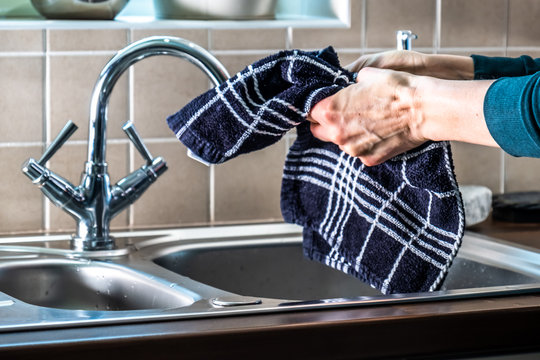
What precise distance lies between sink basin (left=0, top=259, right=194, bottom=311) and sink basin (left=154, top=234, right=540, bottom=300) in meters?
0.12

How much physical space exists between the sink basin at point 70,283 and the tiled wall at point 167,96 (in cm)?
20

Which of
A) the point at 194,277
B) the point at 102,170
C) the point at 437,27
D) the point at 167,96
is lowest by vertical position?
the point at 194,277

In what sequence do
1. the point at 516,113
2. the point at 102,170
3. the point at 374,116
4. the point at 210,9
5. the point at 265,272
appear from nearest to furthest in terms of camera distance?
the point at 516,113, the point at 374,116, the point at 102,170, the point at 265,272, the point at 210,9

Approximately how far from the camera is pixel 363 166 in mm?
988

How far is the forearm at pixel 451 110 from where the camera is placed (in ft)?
2.48

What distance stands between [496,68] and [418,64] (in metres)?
0.11

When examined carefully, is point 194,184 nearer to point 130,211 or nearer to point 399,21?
point 130,211

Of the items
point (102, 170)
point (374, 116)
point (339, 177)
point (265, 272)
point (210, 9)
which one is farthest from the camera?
point (210, 9)

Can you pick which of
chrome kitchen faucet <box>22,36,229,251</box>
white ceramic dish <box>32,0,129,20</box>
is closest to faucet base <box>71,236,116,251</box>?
chrome kitchen faucet <box>22,36,229,251</box>

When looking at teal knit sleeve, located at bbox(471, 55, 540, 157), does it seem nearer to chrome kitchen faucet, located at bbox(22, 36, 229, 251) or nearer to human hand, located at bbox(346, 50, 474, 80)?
human hand, located at bbox(346, 50, 474, 80)

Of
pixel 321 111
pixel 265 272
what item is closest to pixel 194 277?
pixel 265 272

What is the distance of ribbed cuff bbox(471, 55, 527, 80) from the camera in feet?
3.43

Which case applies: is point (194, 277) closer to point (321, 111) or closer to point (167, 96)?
point (167, 96)

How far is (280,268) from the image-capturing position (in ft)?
4.16
